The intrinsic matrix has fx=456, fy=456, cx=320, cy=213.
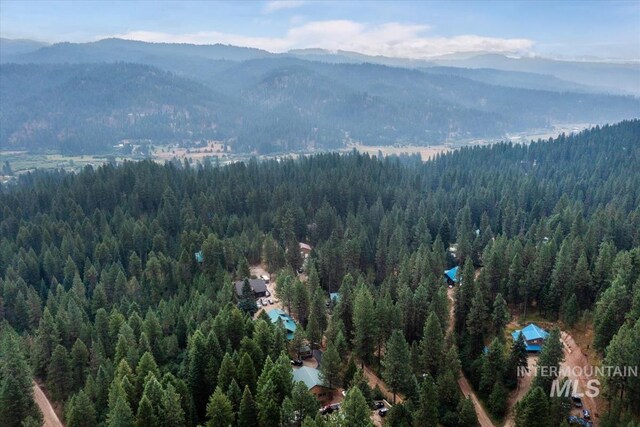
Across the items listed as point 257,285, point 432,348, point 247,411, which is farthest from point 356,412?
point 257,285

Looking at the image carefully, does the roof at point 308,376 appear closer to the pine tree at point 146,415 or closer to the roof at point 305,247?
Result: the pine tree at point 146,415

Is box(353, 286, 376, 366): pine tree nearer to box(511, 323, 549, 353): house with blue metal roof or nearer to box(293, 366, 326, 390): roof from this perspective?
box(293, 366, 326, 390): roof

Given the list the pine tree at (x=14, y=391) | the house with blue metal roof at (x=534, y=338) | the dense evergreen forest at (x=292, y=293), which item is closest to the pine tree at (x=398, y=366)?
the dense evergreen forest at (x=292, y=293)

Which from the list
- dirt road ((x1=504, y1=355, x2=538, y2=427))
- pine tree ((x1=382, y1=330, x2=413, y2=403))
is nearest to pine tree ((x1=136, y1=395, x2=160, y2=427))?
pine tree ((x1=382, y1=330, x2=413, y2=403))

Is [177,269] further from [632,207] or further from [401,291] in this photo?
[632,207]

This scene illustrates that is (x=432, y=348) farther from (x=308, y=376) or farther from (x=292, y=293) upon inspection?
(x=292, y=293)

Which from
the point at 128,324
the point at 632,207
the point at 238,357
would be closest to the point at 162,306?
the point at 128,324
